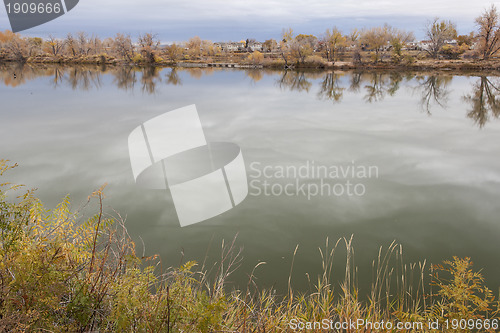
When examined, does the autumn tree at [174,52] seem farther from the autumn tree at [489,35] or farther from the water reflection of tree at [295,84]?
the autumn tree at [489,35]

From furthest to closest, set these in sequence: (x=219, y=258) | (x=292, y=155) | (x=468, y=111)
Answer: (x=468, y=111) < (x=292, y=155) < (x=219, y=258)

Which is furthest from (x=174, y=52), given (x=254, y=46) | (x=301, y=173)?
(x=301, y=173)

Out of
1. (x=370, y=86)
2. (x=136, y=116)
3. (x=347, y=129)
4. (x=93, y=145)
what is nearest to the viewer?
(x=93, y=145)

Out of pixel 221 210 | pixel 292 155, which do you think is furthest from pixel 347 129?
pixel 221 210

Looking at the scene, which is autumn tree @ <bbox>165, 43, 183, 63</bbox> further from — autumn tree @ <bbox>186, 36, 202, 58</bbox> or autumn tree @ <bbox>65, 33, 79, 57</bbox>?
autumn tree @ <bbox>65, 33, 79, 57</bbox>

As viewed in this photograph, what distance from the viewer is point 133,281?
205cm

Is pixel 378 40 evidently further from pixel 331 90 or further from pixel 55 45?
→ pixel 55 45

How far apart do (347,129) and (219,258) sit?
10.5 metres

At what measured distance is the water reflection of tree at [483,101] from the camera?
1691 centimetres

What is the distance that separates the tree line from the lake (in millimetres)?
Result: 29030

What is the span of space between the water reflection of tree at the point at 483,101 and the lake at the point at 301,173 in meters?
0.13

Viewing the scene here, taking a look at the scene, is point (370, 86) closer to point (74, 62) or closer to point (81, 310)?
point (81, 310)

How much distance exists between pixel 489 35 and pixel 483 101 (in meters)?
31.5

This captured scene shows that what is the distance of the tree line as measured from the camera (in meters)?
43.9
